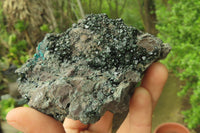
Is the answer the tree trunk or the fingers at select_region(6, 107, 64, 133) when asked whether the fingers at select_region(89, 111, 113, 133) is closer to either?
the fingers at select_region(6, 107, 64, 133)

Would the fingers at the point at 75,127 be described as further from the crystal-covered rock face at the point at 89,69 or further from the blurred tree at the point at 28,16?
the blurred tree at the point at 28,16

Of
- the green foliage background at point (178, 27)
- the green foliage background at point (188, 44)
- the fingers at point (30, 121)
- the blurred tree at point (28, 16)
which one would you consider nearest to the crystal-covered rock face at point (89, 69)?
the fingers at point (30, 121)

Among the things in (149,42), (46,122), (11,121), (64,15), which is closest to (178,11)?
(149,42)

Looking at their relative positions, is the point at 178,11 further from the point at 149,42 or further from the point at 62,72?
the point at 62,72

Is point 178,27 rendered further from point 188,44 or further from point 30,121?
point 30,121

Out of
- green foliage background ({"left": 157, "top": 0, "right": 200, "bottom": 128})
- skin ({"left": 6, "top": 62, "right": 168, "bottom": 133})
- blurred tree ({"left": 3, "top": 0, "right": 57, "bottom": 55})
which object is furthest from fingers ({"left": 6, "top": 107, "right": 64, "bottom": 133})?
blurred tree ({"left": 3, "top": 0, "right": 57, "bottom": 55})

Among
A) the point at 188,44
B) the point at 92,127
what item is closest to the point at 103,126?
the point at 92,127

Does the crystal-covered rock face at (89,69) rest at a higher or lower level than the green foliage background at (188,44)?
higher
